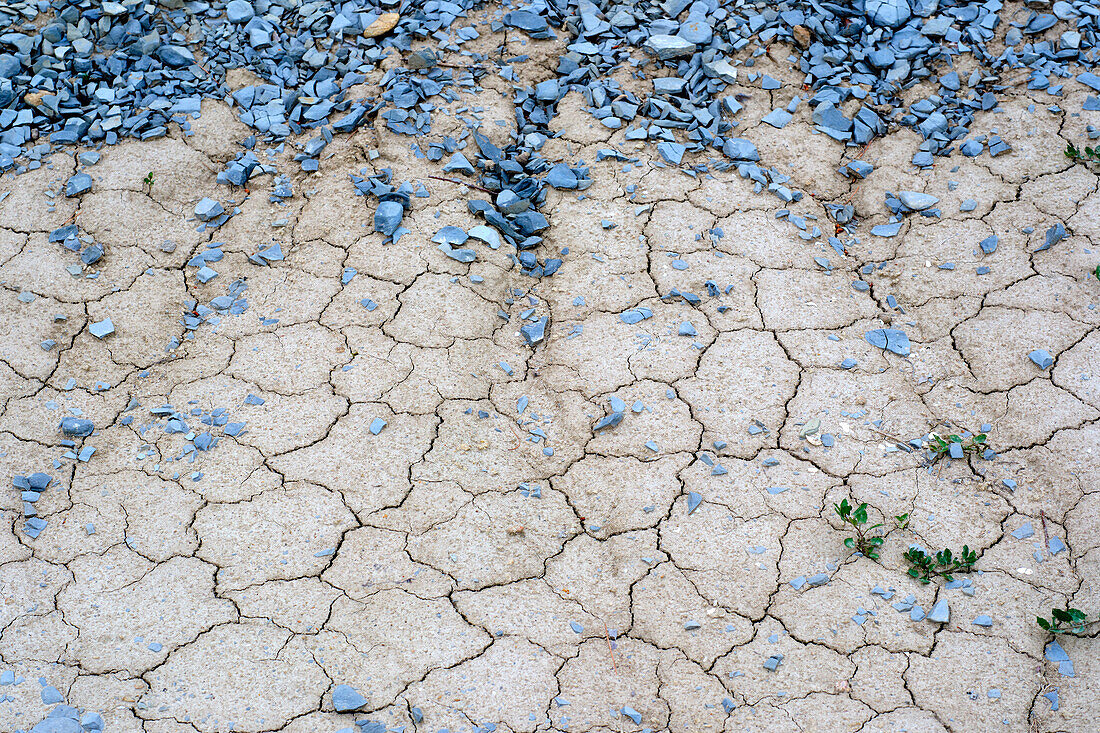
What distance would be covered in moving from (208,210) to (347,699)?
2299mm

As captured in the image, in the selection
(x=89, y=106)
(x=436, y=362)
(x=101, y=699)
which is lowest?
(x=101, y=699)

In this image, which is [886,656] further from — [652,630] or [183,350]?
[183,350]

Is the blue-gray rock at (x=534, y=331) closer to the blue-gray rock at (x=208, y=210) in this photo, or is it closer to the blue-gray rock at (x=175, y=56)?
the blue-gray rock at (x=208, y=210)

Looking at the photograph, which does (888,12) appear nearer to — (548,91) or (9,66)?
(548,91)

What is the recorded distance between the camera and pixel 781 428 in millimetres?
2938

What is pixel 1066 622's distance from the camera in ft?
7.77

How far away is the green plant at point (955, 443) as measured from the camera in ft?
9.28

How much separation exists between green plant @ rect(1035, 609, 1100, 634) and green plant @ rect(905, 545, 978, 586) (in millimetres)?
233

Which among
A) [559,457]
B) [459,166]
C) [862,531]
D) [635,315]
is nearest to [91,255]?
[459,166]

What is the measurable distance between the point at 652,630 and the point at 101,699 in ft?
5.15

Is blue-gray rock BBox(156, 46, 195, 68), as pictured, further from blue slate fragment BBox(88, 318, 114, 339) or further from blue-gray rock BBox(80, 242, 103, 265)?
blue slate fragment BBox(88, 318, 114, 339)

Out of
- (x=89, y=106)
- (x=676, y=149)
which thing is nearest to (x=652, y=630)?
(x=676, y=149)

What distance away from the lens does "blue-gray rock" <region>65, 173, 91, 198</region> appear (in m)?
3.67

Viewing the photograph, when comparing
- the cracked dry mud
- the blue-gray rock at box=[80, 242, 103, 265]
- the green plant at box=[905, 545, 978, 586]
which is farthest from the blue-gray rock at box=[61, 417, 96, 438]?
the green plant at box=[905, 545, 978, 586]
